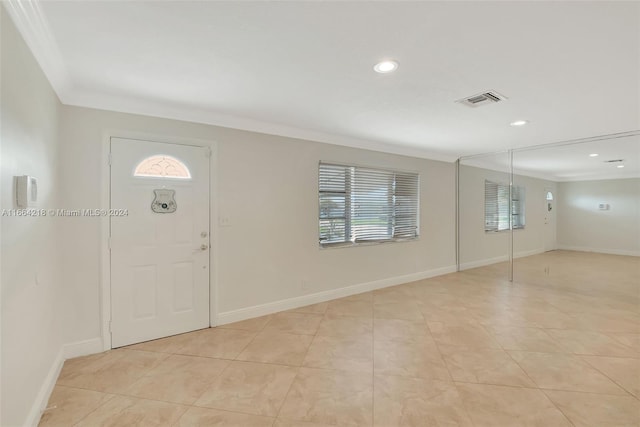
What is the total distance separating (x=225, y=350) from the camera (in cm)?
264

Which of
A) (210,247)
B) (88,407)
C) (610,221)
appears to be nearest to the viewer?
(88,407)

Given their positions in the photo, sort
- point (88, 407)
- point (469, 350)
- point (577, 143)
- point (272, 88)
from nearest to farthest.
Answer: point (88, 407), point (272, 88), point (469, 350), point (577, 143)

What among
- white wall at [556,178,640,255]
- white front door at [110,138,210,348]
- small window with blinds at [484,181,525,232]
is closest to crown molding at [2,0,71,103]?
white front door at [110,138,210,348]

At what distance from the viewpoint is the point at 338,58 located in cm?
191

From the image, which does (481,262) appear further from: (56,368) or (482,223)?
(56,368)

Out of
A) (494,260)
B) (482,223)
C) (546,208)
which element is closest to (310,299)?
(482,223)

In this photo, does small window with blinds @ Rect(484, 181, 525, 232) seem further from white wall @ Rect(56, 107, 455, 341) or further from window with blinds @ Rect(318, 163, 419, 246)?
white wall @ Rect(56, 107, 455, 341)

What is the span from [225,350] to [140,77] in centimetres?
253

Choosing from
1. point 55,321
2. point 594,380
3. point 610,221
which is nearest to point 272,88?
point 55,321

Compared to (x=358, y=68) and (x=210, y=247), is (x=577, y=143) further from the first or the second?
(x=210, y=247)

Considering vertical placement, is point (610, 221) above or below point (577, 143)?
below

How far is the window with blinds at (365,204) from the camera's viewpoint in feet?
13.2

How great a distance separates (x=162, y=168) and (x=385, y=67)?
7.88 ft

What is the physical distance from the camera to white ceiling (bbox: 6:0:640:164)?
147cm
